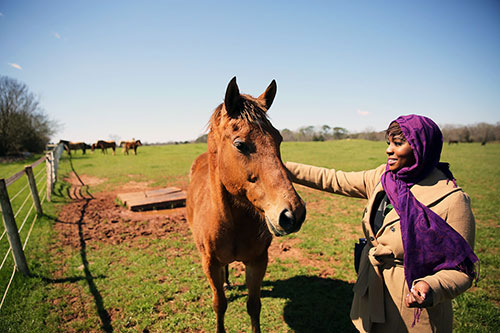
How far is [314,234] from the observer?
21.4 ft

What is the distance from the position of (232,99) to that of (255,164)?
618mm

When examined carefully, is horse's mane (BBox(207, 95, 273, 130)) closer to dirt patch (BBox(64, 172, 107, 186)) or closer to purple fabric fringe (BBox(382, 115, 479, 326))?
purple fabric fringe (BBox(382, 115, 479, 326))

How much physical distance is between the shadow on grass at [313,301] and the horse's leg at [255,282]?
0.67 metres

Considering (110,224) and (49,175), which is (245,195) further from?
(49,175)

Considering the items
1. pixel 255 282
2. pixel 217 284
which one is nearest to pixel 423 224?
pixel 255 282

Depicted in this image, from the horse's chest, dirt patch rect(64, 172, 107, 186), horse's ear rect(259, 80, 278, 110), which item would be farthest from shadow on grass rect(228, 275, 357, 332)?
dirt patch rect(64, 172, 107, 186)

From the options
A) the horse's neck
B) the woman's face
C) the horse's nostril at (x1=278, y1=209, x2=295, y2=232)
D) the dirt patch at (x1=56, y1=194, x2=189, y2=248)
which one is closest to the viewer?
the horse's nostril at (x1=278, y1=209, x2=295, y2=232)

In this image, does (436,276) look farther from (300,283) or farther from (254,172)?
(300,283)

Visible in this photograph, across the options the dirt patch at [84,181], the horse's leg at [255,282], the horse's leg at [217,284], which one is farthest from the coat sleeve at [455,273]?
the dirt patch at [84,181]

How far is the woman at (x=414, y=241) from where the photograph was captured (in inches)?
61.1

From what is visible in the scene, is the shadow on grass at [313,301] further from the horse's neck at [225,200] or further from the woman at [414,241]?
the horse's neck at [225,200]

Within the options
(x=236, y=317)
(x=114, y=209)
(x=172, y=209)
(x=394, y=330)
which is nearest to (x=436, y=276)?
(x=394, y=330)

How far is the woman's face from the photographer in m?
1.84

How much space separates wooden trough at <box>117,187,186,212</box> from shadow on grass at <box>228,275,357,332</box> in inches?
201
